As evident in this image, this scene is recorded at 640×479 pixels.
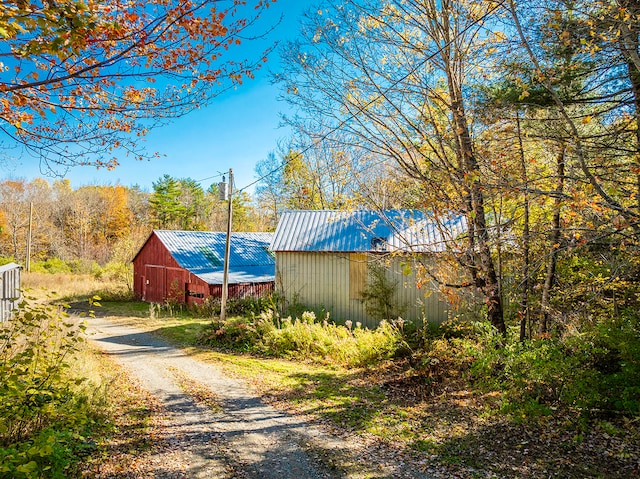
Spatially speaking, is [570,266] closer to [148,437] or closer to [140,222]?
[148,437]

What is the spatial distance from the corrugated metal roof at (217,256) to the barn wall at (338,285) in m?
4.48

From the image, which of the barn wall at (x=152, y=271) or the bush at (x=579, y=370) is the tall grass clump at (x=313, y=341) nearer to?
the bush at (x=579, y=370)

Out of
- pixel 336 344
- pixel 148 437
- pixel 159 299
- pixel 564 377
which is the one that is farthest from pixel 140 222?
pixel 564 377

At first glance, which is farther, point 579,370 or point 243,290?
point 243,290

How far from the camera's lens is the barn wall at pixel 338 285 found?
12664 mm

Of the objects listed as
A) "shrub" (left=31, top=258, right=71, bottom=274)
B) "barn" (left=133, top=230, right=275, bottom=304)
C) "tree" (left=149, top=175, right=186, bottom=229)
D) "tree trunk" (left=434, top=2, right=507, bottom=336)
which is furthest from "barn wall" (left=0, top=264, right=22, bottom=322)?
"tree" (left=149, top=175, right=186, bottom=229)

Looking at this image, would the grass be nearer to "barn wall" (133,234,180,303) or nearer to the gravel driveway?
the gravel driveway

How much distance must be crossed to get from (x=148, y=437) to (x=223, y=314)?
813 cm

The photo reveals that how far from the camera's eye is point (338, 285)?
45.1 feet

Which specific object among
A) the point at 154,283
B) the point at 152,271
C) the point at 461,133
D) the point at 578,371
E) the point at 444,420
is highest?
the point at 461,133

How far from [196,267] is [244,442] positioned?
14.8 metres

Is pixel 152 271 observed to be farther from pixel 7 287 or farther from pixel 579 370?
pixel 579 370

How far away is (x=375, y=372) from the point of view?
8773 millimetres

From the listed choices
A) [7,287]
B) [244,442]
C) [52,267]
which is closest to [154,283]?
[7,287]
